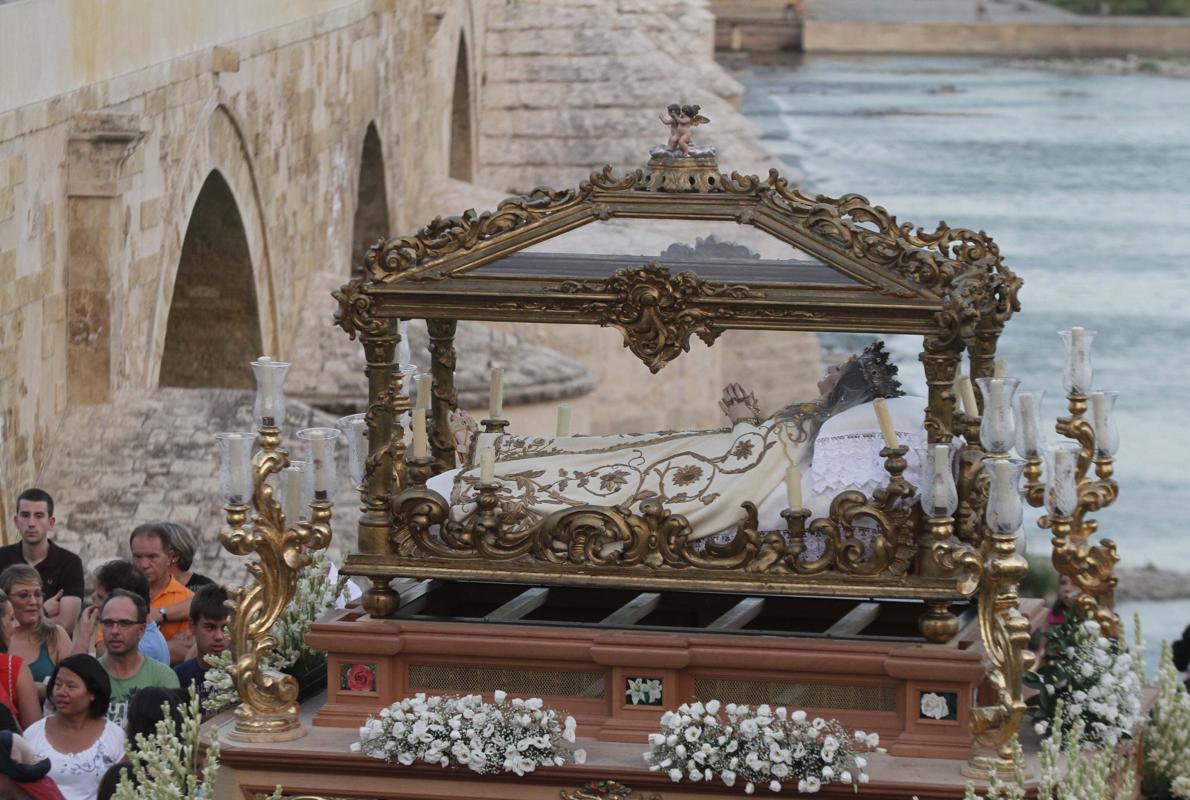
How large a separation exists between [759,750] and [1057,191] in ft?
162

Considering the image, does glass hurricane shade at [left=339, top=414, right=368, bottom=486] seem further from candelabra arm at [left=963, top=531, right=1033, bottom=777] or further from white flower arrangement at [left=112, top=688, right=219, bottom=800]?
candelabra arm at [left=963, top=531, right=1033, bottom=777]

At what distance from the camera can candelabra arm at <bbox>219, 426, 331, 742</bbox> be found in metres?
6.75

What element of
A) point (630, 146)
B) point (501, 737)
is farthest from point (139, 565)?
point (630, 146)

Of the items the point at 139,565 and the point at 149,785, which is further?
the point at 139,565

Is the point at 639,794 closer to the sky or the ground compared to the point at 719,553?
closer to the ground

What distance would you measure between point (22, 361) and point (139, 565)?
127 inches

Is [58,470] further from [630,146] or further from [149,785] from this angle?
[630,146]

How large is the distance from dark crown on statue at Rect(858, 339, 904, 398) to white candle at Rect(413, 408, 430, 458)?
1240mm

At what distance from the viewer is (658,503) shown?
676 centimetres

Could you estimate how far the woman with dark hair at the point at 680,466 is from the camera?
688 cm

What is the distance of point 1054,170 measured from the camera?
57.3 metres

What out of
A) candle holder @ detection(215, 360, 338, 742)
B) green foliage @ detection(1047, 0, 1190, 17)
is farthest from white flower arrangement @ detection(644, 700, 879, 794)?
green foliage @ detection(1047, 0, 1190, 17)

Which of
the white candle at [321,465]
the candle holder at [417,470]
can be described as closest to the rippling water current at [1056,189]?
the candle holder at [417,470]

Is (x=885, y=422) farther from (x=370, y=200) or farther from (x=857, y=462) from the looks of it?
(x=370, y=200)
